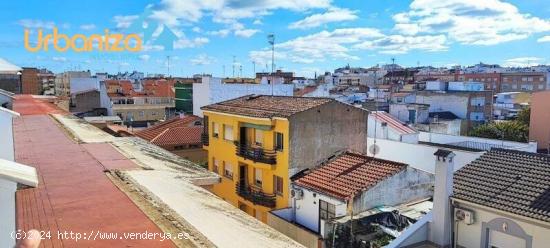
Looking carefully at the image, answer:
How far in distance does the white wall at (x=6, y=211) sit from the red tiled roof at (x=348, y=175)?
12.2 metres

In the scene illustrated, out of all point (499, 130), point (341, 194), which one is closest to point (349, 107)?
point (341, 194)

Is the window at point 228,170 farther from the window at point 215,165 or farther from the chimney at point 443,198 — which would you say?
the chimney at point 443,198

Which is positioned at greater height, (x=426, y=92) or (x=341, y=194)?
(x=426, y=92)

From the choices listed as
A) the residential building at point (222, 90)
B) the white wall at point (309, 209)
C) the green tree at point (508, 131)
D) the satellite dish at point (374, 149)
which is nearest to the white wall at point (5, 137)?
the white wall at point (309, 209)

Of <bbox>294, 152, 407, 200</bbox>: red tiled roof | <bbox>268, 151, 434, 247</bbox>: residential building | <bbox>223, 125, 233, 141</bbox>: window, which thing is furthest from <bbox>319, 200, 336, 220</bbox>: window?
<bbox>223, 125, 233, 141</bbox>: window

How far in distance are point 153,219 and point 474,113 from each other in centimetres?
3860

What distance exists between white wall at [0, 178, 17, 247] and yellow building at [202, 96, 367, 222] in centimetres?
1443

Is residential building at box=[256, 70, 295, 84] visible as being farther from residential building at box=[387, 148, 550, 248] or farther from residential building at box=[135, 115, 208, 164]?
residential building at box=[387, 148, 550, 248]

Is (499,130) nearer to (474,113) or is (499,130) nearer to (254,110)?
(474,113)

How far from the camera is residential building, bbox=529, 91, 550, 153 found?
86.0ft

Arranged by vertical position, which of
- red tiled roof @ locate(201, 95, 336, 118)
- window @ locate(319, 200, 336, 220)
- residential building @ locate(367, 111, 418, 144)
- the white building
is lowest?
window @ locate(319, 200, 336, 220)

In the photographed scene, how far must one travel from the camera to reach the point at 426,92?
1607 inches

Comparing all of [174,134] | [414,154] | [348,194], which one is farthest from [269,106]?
[174,134]

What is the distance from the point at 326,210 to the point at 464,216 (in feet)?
16.3
